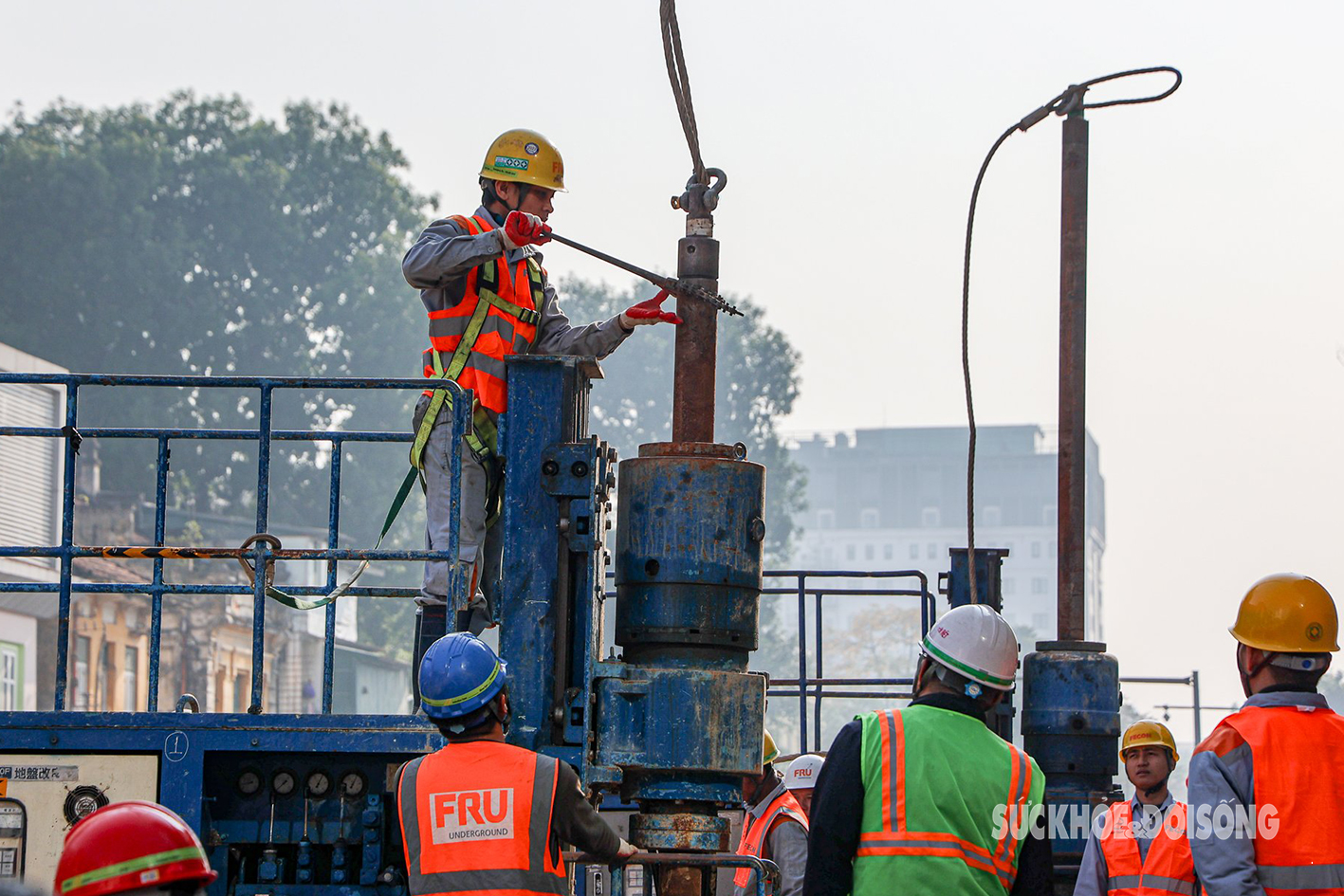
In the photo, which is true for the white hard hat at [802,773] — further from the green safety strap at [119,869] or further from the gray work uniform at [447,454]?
the green safety strap at [119,869]

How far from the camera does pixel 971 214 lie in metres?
8.18

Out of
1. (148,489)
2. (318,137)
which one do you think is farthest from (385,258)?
(148,489)

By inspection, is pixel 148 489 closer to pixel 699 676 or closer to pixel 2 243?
pixel 2 243

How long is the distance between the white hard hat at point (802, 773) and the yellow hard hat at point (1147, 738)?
1.38m

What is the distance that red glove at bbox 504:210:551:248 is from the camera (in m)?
5.93

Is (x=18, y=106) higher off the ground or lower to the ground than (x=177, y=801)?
higher

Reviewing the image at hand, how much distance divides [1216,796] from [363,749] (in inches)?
108

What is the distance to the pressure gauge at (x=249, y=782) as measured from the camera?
5820mm

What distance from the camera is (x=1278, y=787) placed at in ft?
14.7

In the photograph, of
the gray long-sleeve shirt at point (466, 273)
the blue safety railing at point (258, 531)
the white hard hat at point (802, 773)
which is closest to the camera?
the blue safety railing at point (258, 531)

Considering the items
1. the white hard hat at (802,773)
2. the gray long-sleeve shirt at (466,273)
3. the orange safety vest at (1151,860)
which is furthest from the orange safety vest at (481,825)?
the white hard hat at (802,773)

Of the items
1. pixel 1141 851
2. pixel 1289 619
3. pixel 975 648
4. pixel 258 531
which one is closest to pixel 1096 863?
pixel 1141 851

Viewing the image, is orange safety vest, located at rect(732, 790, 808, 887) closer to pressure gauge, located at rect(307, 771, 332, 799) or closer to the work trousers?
the work trousers

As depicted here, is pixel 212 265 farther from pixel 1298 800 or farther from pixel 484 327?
pixel 1298 800
